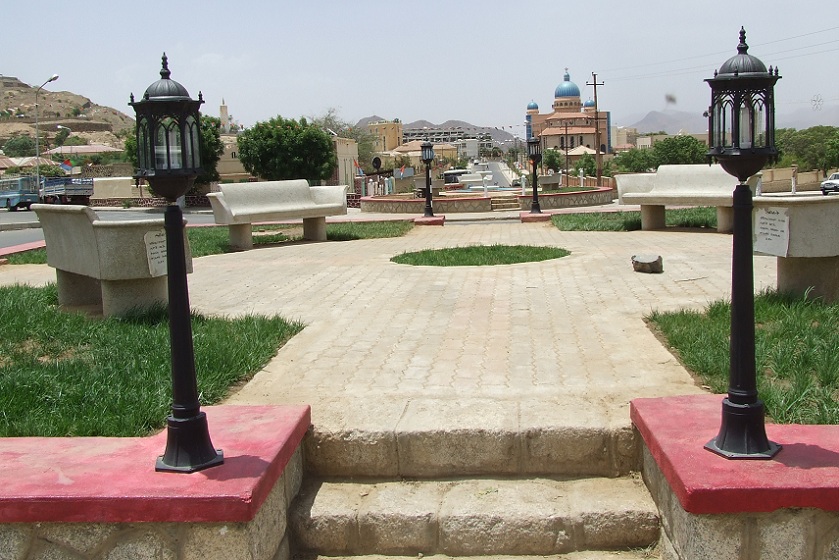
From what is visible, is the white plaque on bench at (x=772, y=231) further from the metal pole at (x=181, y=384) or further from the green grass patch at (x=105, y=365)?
the metal pole at (x=181, y=384)

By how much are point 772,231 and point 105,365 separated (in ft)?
14.9

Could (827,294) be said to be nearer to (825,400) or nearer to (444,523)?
(825,400)

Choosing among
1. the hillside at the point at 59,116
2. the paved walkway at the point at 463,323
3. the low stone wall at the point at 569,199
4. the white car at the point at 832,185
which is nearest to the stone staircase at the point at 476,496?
the paved walkway at the point at 463,323

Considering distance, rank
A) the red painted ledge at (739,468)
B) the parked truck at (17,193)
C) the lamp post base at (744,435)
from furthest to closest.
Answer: the parked truck at (17,193), the lamp post base at (744,435), the red painted ledge at (739,468)

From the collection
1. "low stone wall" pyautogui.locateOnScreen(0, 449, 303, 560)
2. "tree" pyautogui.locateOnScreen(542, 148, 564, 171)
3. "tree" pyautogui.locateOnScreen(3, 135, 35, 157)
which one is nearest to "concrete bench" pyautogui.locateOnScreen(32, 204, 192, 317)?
"low stone wall" pyautogui.locateOnScreen(0, 449, 303, 560)

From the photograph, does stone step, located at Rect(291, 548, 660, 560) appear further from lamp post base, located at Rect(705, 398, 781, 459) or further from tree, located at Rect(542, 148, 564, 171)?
tree, located at Rect(542, 148, 564, 171)

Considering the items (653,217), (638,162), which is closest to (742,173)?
(653,217)

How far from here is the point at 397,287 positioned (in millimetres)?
7957

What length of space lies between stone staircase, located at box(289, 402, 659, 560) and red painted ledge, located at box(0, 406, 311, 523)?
0.99 feet

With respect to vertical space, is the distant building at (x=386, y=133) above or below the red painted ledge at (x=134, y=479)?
above

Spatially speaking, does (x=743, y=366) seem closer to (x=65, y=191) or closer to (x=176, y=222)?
(x=176, y=222)

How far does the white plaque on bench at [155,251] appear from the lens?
6.18 meters

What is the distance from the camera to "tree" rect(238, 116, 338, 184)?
144 ft

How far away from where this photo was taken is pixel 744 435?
309 cm
